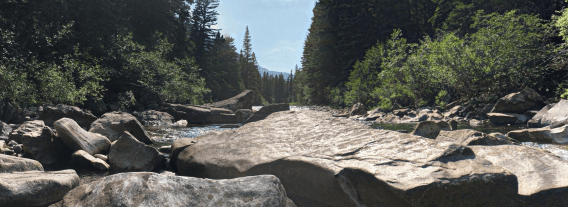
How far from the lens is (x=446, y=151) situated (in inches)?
112

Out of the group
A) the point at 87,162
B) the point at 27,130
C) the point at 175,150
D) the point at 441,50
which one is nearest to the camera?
the point at 87,162

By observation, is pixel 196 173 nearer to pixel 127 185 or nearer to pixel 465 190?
pixel 127 185

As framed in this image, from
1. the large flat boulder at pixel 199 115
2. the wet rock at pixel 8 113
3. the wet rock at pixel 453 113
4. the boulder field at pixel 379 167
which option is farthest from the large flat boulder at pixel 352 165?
the wet rock at pixel 453 113

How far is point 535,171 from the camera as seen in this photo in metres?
3.10

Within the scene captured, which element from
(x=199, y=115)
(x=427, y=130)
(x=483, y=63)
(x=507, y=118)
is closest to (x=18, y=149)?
(x=427, y=130)

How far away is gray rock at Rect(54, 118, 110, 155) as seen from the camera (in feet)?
17.1

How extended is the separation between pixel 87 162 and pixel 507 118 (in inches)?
515

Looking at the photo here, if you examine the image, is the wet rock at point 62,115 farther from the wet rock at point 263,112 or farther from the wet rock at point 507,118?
the wet rock at point 507,118

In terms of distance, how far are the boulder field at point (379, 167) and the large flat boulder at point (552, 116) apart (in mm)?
6280

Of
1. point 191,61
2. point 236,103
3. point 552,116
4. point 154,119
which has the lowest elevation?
point 154,119

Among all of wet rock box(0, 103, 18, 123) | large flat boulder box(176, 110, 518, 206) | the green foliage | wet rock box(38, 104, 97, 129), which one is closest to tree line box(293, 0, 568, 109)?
the green foliage

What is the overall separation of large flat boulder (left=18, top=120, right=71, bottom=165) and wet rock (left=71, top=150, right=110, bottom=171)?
0.44 metres

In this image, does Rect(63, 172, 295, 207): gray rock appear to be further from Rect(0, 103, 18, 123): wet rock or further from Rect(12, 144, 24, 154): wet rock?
Rect(0, 103, 18, 123): wet rock

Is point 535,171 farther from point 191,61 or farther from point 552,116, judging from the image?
point 191,61
